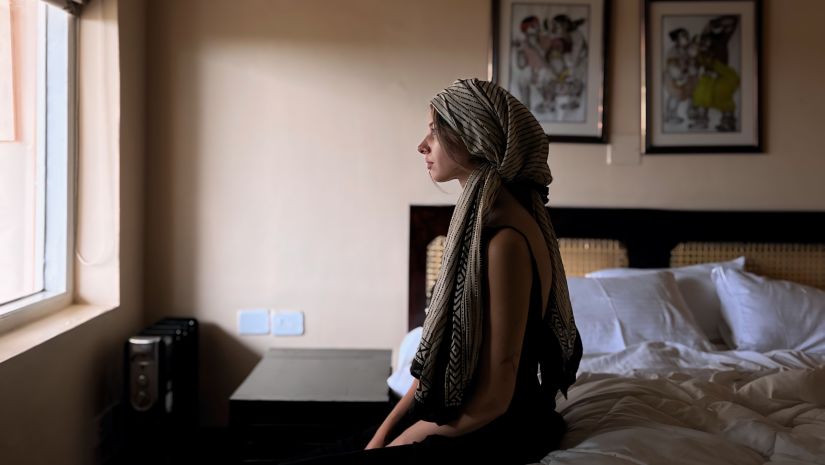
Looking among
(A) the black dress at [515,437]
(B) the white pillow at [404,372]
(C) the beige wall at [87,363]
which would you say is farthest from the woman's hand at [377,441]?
(C) the beige wall at [87,363]

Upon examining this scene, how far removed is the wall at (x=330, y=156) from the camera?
2973 millimetres

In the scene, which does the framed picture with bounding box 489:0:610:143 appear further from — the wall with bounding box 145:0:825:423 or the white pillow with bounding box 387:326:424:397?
the white pillow with bounding box 387:326:424:397

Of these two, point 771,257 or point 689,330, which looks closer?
point 689,330

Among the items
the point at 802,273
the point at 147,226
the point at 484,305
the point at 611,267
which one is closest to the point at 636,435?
the point at 484,305

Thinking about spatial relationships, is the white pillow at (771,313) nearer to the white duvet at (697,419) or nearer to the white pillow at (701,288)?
the white pillow at (701,288)

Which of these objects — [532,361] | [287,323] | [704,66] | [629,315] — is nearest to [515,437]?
[532,361]

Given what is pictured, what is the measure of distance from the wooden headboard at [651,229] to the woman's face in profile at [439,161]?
142 cm

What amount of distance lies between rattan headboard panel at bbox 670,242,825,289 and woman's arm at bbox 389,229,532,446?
184cm

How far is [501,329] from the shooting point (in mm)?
1333

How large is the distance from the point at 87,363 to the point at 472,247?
1640mm

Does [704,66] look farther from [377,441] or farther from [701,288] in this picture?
[377,441]

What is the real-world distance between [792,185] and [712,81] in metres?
0.54

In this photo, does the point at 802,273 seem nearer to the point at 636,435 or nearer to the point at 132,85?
the point at 636,435

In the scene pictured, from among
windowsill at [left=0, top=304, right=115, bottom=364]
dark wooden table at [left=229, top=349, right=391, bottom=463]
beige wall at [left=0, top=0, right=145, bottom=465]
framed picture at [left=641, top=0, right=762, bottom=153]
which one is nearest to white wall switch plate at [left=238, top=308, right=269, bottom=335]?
beige wall at [left=0, top=0, right=145, bottom=465]
